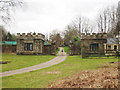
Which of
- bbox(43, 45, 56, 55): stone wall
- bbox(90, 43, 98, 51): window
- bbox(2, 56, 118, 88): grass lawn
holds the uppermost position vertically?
bbox(90, 43, 98, 51): window

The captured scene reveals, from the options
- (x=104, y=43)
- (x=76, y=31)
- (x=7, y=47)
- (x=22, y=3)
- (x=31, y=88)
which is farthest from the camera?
(x=76, y=31)

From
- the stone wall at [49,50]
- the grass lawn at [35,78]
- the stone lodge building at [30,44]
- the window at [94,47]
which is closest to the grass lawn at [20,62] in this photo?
the grass lawn at [35,78]

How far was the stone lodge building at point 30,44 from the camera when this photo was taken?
34375 mm

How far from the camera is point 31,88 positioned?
7.31 meters

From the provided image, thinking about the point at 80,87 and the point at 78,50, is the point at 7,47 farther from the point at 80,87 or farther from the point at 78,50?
the point at 80,87

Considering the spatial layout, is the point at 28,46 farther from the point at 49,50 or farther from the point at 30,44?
the point at 49,50

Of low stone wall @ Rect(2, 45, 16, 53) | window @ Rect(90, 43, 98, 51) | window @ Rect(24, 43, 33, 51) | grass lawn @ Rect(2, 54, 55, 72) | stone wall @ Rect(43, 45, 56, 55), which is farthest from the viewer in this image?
low stone wall @ Rect(2, 45, 16, 53)

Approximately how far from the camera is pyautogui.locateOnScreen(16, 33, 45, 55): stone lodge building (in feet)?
113

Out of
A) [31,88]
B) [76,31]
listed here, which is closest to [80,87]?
[31,88]

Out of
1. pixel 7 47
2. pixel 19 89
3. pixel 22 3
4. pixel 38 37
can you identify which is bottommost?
pixel 19 89

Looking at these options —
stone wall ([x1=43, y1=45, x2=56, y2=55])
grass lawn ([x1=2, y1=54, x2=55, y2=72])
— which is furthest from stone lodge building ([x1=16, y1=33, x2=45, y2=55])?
grass lawn ([x1=2, y1=54, x2=55, y2=72])

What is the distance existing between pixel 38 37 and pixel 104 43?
55.9ft

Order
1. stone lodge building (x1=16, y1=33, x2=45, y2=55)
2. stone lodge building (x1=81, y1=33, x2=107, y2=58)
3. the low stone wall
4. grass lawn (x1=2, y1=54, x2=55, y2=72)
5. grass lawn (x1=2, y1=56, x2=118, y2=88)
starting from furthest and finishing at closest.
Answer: the low stone wall, stone lodge building (x1=16, y1=33, x2=45, y2=55), stone lodge building (x1=81, y1=33, x2=107, y2=58), grass lawn (x1=2, y1=54, x2=55, y2=72), grass lawn (x1=2, y1=56, x2=118, y2=88)

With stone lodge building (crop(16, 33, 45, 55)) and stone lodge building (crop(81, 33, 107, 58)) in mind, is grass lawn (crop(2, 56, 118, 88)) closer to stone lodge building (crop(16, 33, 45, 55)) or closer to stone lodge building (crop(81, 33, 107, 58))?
stone lodge building (crop(81, 33, 107, 58))
